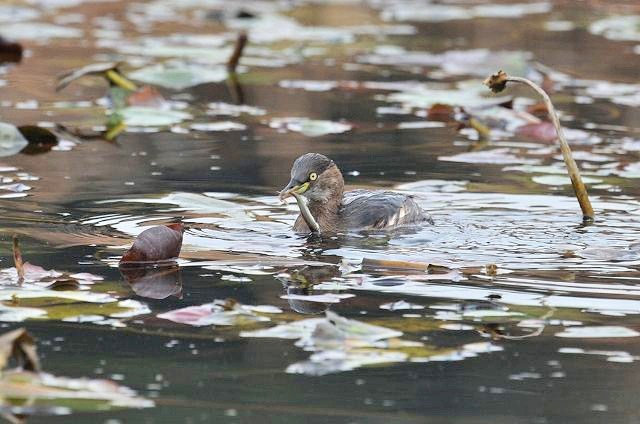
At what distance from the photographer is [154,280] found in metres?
6.25

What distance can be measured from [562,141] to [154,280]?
92.5 inches

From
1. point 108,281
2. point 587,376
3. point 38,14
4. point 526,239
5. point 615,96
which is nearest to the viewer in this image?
point 587,376

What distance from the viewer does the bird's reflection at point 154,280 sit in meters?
6.00

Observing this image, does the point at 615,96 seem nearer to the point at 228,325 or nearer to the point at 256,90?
the point at 256,90

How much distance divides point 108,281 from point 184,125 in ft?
15.1

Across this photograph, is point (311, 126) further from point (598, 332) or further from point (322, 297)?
point (598, 332)

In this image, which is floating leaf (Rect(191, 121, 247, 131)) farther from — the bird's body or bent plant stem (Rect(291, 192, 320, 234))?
bent plant stem (Rect(291, 192, 320, 234))

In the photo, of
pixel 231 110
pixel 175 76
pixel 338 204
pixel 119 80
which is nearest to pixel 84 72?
pixel 119 80

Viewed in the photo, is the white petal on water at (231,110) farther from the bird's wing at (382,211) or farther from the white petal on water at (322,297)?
the white petal on water at (322,297)

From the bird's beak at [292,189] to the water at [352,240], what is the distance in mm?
193

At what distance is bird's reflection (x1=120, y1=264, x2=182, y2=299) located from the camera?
19.7 ft

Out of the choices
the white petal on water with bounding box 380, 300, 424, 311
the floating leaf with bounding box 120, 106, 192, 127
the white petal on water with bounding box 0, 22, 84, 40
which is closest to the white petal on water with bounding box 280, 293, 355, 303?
the white petal on water with bounding box 380, 300, 424, 311

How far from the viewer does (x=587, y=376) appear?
4.97 m

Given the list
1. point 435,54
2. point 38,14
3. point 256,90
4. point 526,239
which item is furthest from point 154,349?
point 38,14
